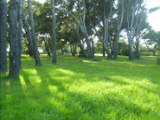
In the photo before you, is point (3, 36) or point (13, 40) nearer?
point (13, 40)

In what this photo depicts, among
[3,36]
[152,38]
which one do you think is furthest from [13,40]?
[152,38]

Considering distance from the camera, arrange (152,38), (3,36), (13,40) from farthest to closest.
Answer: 1. (152,38)
2. (3,36)
3. (13,40)

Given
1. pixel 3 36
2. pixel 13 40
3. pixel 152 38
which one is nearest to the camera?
pixel 13 40

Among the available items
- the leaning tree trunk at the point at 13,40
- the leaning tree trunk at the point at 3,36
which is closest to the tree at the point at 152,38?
the leaning tree trunk at the point at 3,36

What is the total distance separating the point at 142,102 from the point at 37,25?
47623 mm

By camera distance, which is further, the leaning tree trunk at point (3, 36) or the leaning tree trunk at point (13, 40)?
the leaning tree trunk at point (3, 36)

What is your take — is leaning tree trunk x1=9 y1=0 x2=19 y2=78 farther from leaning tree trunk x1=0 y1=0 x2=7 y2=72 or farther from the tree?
the tree

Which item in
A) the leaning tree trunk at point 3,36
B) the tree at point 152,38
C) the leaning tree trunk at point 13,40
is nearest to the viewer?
the leaning tree trunk at point 13,40

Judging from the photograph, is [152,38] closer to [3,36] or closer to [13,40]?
[3,36]

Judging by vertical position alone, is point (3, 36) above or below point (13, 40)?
above

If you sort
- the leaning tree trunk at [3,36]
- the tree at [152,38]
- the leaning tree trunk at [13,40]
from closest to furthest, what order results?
the leaning tree trunk at [13,40]
the leaning tree trunk at [3,36]
the tree at [152,38]

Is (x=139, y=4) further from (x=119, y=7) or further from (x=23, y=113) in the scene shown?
(x=23, y=113)

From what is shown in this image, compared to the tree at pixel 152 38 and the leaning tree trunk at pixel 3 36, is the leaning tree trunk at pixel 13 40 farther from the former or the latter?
the tree at pixel 152 38

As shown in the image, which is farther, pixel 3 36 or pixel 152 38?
pixel 152 38
